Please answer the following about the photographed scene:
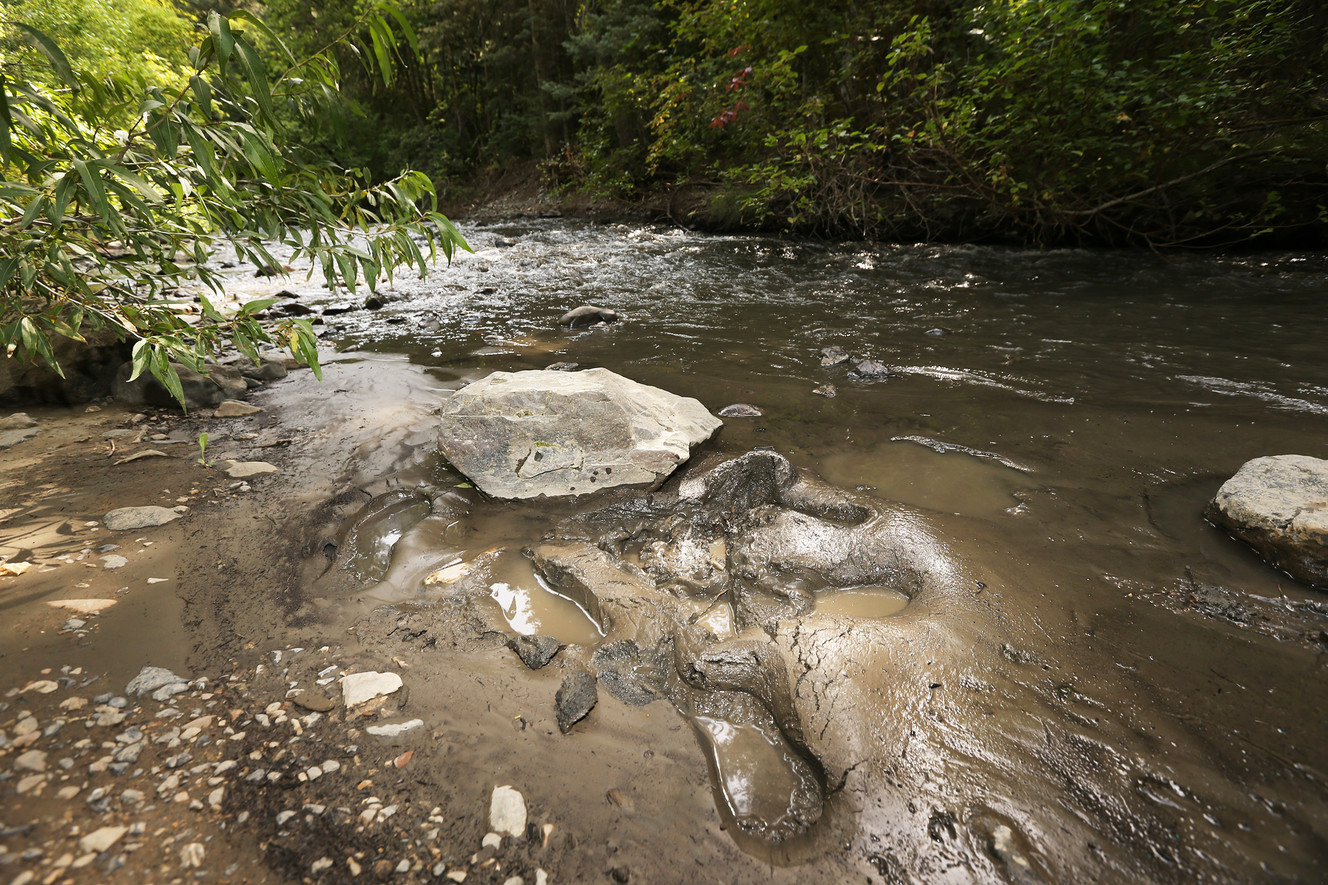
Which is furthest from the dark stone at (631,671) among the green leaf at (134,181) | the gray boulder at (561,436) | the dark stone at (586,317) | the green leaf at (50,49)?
the dark stone at (586,317)

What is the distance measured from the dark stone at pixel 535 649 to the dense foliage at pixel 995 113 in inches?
143

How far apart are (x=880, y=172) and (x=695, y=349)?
651 centimetres

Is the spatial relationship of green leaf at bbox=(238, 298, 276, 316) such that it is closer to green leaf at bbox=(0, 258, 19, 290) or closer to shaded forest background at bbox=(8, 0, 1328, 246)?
green leaf at bbox=(0, 258, 19, 290)

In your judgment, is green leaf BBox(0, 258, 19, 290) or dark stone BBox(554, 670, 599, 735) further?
dark stone BBox(554, 670, 599, 735)

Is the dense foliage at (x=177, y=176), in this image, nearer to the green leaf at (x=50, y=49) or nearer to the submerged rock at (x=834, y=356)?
the green leaf at (x=50, y=49)

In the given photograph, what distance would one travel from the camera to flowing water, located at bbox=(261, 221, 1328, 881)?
1.35m

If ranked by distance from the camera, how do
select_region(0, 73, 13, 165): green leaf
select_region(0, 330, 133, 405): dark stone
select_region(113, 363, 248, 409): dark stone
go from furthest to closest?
select_region(113, 363, 248, 409): dark stone, select_region(0, 330, 133, 405): dark stone, select_region(0, 73, 13, 165): green leaf

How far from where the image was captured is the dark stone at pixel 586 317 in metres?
5.69

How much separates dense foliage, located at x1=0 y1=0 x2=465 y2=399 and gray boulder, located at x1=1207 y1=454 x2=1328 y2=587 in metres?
3.10

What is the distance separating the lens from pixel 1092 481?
100 inches

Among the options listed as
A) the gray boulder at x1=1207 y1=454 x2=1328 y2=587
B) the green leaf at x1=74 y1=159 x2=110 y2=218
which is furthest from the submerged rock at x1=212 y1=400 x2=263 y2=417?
the gray boulder at x1=1207 y1=454 x2=1328 y2=587

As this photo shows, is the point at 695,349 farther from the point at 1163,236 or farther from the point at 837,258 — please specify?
the point at 1163,236

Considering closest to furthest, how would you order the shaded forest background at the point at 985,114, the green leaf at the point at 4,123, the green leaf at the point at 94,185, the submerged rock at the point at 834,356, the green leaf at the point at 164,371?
the green leaf at the point at 4,123
the green leaf at the point at 94,185
the green leaf at the point at 164,371
the submerged rock at the point at 834,356
the shaded forest background at the point at 985,114

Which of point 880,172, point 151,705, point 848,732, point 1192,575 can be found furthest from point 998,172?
point 151,705
